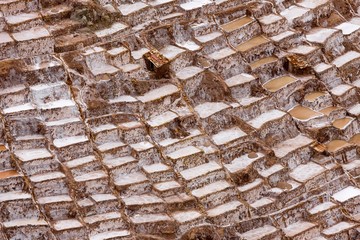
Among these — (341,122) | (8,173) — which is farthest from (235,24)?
(8,173)

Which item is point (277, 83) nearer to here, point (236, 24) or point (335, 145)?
point (236, 24)

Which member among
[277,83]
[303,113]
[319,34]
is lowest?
[303,113]

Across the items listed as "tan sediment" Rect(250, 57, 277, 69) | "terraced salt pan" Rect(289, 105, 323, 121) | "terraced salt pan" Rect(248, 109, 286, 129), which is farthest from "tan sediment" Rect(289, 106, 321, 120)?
"tan sediment" Rect(250, 57, 277, 69)

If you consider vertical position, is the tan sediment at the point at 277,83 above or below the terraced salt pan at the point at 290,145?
above

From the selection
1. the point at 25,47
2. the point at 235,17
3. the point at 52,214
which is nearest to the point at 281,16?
the point at 235,17

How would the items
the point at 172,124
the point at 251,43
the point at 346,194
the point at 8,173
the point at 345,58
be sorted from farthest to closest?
the point at 345,58 < the point at 251,43 < the point at 346,194 < the point at 172,124 < the point at 8,173

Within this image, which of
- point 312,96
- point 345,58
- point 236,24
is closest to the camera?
point 312,96

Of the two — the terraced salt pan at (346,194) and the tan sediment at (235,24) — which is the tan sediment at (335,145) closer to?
the terraced salt pan at (346,194)

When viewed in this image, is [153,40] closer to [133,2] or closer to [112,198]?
[133,2]

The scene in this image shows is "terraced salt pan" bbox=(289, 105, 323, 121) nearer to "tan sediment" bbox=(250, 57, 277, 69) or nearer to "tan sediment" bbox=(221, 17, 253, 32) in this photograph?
"tan sediment" bbox=(250, 57, 277, 69)

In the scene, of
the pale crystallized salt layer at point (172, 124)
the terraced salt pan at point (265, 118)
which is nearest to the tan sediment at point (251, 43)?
the pale crystallized salt layer at point (172, 124)
